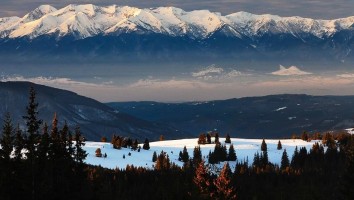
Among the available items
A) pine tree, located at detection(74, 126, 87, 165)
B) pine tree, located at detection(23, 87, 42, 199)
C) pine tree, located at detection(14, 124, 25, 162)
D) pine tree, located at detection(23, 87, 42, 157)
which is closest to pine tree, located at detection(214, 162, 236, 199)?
pine tree, located at detection(23, 87, 42, 199)

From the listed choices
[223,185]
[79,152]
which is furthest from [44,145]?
[223,185]

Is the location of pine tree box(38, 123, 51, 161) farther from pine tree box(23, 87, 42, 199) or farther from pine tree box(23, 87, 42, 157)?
pine tree box(23, 87, 42, 157)

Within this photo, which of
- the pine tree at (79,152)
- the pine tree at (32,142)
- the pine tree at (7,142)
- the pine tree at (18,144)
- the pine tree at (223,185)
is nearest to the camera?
the pine tree at (223,185)

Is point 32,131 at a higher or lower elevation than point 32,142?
higher

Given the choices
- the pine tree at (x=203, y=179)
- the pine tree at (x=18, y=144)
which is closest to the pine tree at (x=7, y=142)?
the pine tree at (x=18, y=144)

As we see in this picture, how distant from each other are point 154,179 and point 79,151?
405 feet

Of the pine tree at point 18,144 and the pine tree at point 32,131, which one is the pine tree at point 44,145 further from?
the pine tree at point 18,144

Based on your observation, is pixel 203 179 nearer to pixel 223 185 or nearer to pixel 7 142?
pixel 223 185

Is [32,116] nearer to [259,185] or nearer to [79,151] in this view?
[79,151]

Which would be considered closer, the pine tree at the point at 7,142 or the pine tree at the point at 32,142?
the pine tree at the point at 7,142

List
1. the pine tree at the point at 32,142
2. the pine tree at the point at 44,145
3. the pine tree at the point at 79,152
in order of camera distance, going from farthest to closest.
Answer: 1. the pine tree at the point at 79,152
2. the pine tree at the point at 44,145
3. the pine tree at the point at 32,142

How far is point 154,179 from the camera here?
199500mm

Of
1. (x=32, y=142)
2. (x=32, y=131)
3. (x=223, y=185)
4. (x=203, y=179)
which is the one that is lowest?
(x=223, y=185)

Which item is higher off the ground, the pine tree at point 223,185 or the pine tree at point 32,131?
the pine tree at point 32,131
